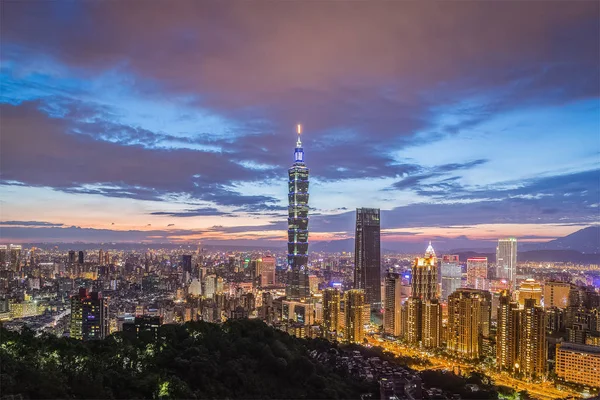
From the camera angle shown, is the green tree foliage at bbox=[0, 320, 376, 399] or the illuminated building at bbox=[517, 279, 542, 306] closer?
the green tree foliage at bbox=[0, 320, 376, 399]

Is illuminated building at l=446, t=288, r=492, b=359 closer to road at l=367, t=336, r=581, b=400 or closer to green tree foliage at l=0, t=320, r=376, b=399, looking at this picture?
road at l=367, t=336, r=581, b=400

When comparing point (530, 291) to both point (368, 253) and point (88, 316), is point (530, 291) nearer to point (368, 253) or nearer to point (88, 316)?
point (368, 253)

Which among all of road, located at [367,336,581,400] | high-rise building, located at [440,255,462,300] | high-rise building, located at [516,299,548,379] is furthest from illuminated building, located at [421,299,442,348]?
high-rise building, located at [440,255,462,300]

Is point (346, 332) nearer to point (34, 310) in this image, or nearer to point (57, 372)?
point (34, 310)

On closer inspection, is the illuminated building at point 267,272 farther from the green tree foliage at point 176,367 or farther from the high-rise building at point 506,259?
the green tree foliage at point 176,367

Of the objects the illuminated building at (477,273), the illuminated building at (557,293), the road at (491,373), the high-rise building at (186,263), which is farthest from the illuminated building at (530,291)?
the high-rise building at (186,263)
